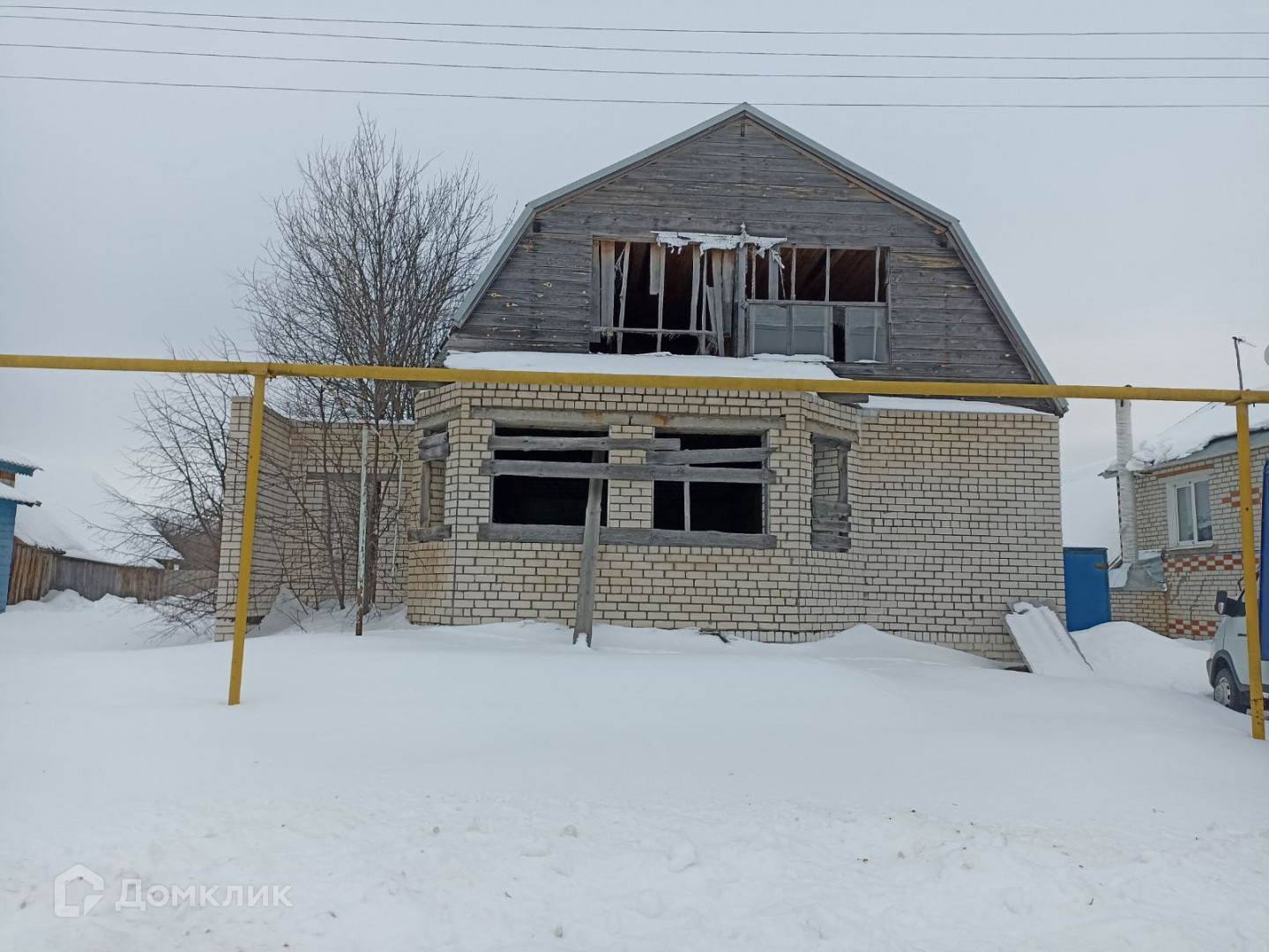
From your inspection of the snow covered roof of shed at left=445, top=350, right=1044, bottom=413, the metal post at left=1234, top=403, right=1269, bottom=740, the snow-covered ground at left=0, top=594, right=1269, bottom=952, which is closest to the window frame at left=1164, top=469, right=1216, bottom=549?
the snow covered roof of shed at left=445, top=350, right=1044, bottom=413

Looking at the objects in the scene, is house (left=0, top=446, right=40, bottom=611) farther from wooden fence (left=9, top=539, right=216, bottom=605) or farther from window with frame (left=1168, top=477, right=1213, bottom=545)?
window with frame (left=1168, top=477, right=1213, bottom=545)

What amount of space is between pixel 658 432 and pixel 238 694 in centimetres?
593

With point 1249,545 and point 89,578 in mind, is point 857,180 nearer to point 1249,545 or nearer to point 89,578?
point 1249,545

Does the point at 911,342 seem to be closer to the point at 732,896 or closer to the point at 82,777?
the point at 732,896

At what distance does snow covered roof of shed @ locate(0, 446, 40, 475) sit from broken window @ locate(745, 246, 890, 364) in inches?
640

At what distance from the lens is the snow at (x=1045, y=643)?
351 inches

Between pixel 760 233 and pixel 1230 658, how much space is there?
6664 mm

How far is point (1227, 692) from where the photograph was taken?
8.01 m

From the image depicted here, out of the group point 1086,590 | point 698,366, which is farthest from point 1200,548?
point 698,366

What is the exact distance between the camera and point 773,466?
9.13 metres

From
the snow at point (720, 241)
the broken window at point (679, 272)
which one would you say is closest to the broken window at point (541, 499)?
the broken window at point (679, 272)

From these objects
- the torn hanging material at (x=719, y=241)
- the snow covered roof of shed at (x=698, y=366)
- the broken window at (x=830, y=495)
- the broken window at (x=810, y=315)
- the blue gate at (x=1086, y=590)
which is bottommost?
the blue gate at (x=1086, y=590)

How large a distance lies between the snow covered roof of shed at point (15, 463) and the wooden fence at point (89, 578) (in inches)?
84.9

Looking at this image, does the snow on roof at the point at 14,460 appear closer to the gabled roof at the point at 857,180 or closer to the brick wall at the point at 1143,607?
the gabled roof at the point at 857,180
